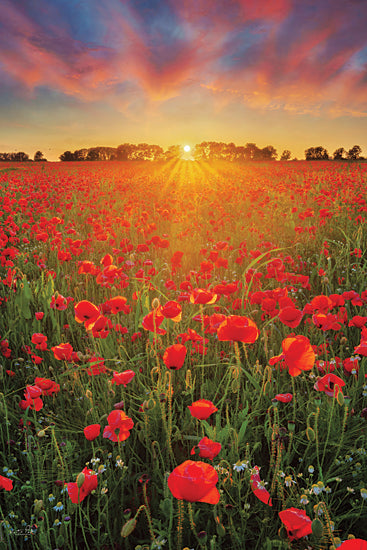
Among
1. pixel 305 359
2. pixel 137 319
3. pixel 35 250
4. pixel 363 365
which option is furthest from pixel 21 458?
pixel 35 250

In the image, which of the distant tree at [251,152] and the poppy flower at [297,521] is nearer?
the poppy flower at [297,521]

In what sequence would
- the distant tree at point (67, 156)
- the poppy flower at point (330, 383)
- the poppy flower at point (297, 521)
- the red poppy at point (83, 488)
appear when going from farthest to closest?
the distant tree at point (67, 156), the poppy flower at point (330, 383), the red poppy at point (83, 488), the poppy flower at point (297, 521)

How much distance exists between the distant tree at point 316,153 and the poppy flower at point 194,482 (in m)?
36.7

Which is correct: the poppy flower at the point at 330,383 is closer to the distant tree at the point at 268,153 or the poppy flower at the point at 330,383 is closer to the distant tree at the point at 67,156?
the distant tree at the point at 268,153

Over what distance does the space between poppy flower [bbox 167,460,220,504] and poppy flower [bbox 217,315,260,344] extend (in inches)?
23.2

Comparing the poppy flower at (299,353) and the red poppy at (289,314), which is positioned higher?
the red poppy at (289,314)

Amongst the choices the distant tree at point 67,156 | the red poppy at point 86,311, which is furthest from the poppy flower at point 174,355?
the distant tree at point 67,156

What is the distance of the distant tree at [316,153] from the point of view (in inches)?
1337

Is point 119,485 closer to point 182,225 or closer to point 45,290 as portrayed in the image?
point 45,290

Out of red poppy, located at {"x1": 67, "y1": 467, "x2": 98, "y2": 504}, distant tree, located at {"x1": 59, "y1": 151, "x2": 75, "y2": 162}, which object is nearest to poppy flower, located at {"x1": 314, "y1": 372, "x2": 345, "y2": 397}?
red poppy, located at {"x1": 67, "y1": 467, "x2": 98, "y2": 504}

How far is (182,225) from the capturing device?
643cm

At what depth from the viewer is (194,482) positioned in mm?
855

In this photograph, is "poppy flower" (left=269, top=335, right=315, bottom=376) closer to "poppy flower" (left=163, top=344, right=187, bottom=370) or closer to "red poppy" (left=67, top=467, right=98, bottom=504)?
"poppy flower" (left=163, top=344, right=187, bottom=370)

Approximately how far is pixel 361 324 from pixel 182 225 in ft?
15.4
